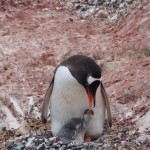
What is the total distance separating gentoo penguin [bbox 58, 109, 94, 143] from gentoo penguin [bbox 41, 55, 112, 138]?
0.04 meters

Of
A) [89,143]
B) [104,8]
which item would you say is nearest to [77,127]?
[89,143]

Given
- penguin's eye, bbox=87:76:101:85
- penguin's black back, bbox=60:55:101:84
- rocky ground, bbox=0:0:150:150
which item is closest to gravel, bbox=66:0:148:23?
rocky ground, bbox=0:0:150:150

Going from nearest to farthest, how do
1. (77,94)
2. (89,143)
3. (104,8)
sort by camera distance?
(89,143) → (77,94) → (104,8)

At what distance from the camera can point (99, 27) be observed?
33.6ft

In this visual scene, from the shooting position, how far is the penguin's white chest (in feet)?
19.9

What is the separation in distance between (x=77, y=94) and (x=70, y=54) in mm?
3104

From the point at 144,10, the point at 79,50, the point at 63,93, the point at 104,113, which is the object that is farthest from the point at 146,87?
the point at 144,10

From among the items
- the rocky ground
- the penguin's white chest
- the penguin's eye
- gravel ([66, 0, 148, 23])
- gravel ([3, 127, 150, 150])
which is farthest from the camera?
gravel ([66, 0, 148, 23])

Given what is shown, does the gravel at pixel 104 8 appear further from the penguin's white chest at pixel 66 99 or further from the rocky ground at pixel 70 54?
the penguin's white chest at pixel 66 99

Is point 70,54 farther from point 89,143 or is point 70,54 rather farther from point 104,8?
point 89,143

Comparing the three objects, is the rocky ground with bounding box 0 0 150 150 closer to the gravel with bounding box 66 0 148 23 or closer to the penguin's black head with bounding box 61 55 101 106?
the gravel with bounding box 66 0 148 23

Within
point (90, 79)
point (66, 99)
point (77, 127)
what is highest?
point (90, 79)

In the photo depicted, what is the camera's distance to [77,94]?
610 centimetres

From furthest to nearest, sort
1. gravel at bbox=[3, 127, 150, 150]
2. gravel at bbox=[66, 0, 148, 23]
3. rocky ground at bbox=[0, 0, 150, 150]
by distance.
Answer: gravel at bbox=[66, 0, 148, 23] → rocky ground at bbox=[0, 0, 150, 150] → gravel at bbox=[3, 127, 150, 150]
